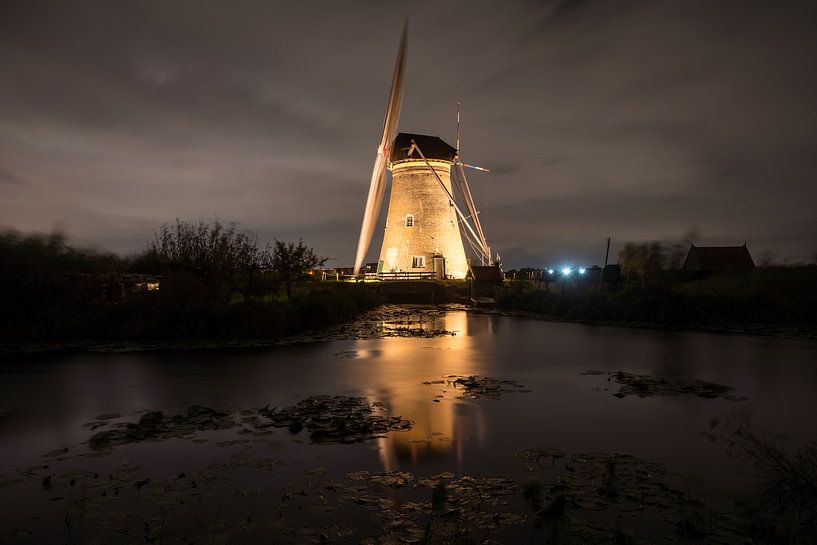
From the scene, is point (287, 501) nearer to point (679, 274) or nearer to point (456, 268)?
point (679, 274)

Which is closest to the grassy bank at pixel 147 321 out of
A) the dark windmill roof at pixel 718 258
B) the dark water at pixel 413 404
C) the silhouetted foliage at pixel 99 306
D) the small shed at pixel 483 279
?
the silhouetted foliage at pixel 99 306

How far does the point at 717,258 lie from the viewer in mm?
33125

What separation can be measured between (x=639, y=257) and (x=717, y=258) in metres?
15.4

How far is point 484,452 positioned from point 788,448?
129 inches

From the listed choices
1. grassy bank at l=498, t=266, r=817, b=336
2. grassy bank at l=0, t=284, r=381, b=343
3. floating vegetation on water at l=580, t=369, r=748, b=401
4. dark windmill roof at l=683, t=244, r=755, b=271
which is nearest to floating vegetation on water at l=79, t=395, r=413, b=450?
floating vegetation on water at l=580, t=369, r=748, b=401

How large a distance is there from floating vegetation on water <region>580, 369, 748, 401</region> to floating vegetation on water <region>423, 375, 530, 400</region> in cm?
172

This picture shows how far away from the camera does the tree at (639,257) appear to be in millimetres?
45394

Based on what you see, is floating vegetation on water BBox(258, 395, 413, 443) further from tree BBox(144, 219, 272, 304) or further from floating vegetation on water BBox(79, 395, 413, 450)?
tree BBox(144, 219, 272, 304)

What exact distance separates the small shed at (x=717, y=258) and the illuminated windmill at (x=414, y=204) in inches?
591

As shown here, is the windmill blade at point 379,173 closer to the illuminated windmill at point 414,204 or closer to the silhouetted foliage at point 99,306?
the illuminated windmill at point 414,204

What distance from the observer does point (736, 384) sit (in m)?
9.29

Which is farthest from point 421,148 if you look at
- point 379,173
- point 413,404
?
point 413,404

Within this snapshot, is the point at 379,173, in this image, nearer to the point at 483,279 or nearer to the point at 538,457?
the point at 483,279

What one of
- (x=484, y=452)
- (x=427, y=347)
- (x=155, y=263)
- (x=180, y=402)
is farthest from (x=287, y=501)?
(x=155, y=263)
